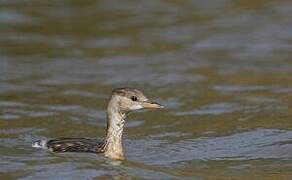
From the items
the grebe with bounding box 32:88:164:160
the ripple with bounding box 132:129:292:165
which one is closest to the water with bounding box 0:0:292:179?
the ripple with bounding box 132:129:292:165

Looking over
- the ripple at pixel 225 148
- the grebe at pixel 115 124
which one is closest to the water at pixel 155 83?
the ripple at pixel 225 148

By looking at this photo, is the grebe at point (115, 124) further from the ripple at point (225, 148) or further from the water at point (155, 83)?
the ripple at point (225, 148)

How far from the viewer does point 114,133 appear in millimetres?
13039

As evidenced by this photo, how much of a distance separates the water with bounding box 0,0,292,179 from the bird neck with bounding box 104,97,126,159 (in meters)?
0.23

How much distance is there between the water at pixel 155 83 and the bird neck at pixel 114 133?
0.23 metres

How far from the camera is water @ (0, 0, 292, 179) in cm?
1280

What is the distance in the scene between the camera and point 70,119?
15594mm

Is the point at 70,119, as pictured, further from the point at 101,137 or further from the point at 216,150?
the point at 216,150

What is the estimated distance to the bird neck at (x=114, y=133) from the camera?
1299 cm

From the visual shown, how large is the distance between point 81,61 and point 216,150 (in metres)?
6.58

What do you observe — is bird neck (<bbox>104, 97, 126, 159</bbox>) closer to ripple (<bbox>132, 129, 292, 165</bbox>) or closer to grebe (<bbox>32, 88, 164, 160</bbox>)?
grebe (<bbox>32, 88, 164, 160</bbox>)

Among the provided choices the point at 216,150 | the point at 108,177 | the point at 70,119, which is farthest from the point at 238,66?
the point at 108,177

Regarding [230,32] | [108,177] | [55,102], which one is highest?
[230,32]

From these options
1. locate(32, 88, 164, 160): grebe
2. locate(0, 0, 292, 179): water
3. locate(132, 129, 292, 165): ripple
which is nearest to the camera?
locate(0, 0, 292, 179): water
